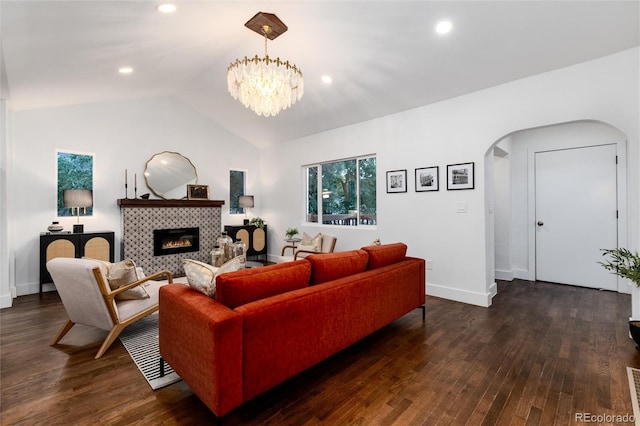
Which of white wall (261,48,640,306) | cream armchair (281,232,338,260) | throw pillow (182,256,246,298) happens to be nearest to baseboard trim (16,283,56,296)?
cream armchair (281,232,338,260)

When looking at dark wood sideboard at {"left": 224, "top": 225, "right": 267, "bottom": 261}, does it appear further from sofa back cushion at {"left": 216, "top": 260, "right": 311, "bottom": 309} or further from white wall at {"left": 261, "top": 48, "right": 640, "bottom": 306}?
sofa back cushion at {"left": 216, "top": 260, "right": 311, "bottom": 309}

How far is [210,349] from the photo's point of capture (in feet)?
5.26

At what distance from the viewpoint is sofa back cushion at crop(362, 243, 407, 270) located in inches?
113

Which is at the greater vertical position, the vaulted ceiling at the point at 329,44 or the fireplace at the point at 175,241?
the vaulted ceiling at the point at 329,44

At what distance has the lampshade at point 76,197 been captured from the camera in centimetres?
441

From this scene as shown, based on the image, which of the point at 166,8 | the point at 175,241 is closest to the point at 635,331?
the point at 166,8

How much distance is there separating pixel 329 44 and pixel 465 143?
86.6 inches

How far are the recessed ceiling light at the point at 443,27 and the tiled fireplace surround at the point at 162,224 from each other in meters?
4.92

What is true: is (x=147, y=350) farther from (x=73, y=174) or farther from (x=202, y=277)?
(x=73, y=174)

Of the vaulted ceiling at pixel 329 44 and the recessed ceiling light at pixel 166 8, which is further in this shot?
the recessed ceiling light at pixel 166 8

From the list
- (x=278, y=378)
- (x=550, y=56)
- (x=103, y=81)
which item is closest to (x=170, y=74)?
(x=103, y=81)

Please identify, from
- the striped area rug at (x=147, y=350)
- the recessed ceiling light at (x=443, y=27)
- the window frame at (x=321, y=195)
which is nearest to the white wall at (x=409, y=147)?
the window frame at (x=321, y=195)

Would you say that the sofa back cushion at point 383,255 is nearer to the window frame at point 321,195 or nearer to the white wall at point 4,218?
the window frame at point 321,195

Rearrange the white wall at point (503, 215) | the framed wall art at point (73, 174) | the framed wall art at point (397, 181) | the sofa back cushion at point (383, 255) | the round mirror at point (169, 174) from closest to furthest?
1. the sofa back cushion at point (383, 255)
2. the framed wall art at point (397, 181)
3. the framed wall art at point (73, 174)
4. the white wall at point (503, 215)
5. the round mirror at point (169, 174)
